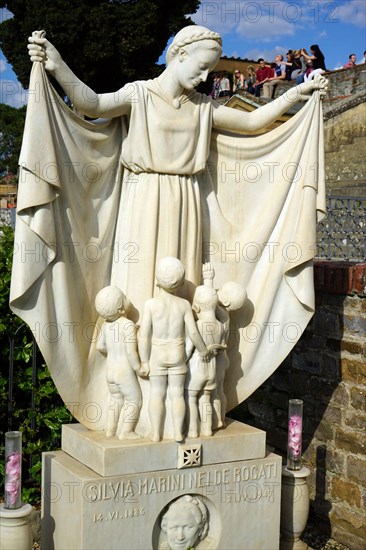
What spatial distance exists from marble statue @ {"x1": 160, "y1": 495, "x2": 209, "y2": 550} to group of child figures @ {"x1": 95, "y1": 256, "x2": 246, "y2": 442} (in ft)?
1.43

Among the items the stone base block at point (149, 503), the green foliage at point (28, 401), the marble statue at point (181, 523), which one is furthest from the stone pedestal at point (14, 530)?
the green foliage at point (28, 401)

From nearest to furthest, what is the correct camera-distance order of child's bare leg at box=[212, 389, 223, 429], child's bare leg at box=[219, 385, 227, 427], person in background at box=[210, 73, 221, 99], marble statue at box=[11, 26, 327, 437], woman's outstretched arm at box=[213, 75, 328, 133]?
marble statue at box=[11, 26, 327, 437] < child's bare leg at box=[212, 389, 223, 429] < child's bare leg at box=[219, 385, 227, 427] < woman's outstretched arm at box=[213, 75, 328, 133] < person in background at box=[210, 73, 221, 99]

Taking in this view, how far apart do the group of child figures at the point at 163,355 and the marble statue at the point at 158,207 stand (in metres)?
0.13

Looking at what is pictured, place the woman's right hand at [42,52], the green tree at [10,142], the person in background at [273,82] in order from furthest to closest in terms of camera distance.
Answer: the green tree at [10,142] → the person in background at [273,82] → the woman's right hand at [42,52]

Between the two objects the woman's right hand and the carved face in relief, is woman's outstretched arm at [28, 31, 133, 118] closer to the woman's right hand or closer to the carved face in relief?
the woman's right hand

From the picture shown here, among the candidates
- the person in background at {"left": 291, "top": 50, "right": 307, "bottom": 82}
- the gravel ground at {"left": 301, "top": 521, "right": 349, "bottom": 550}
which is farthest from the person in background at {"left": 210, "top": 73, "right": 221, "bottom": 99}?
the gravel ground at {"left": 301, "top": 521, "right": 349, "bottom": 550}

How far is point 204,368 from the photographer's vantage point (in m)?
5.02

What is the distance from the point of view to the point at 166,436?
196 inches

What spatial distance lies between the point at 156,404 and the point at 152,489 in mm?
521

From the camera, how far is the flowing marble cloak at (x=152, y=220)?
193 inches

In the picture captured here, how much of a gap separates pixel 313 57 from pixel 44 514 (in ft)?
48.5

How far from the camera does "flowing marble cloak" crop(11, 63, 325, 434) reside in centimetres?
489

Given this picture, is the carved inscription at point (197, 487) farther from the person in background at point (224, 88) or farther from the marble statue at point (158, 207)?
the person in background at point (224, 88)

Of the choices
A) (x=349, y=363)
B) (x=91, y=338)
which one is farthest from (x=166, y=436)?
(x=349, y=363)
